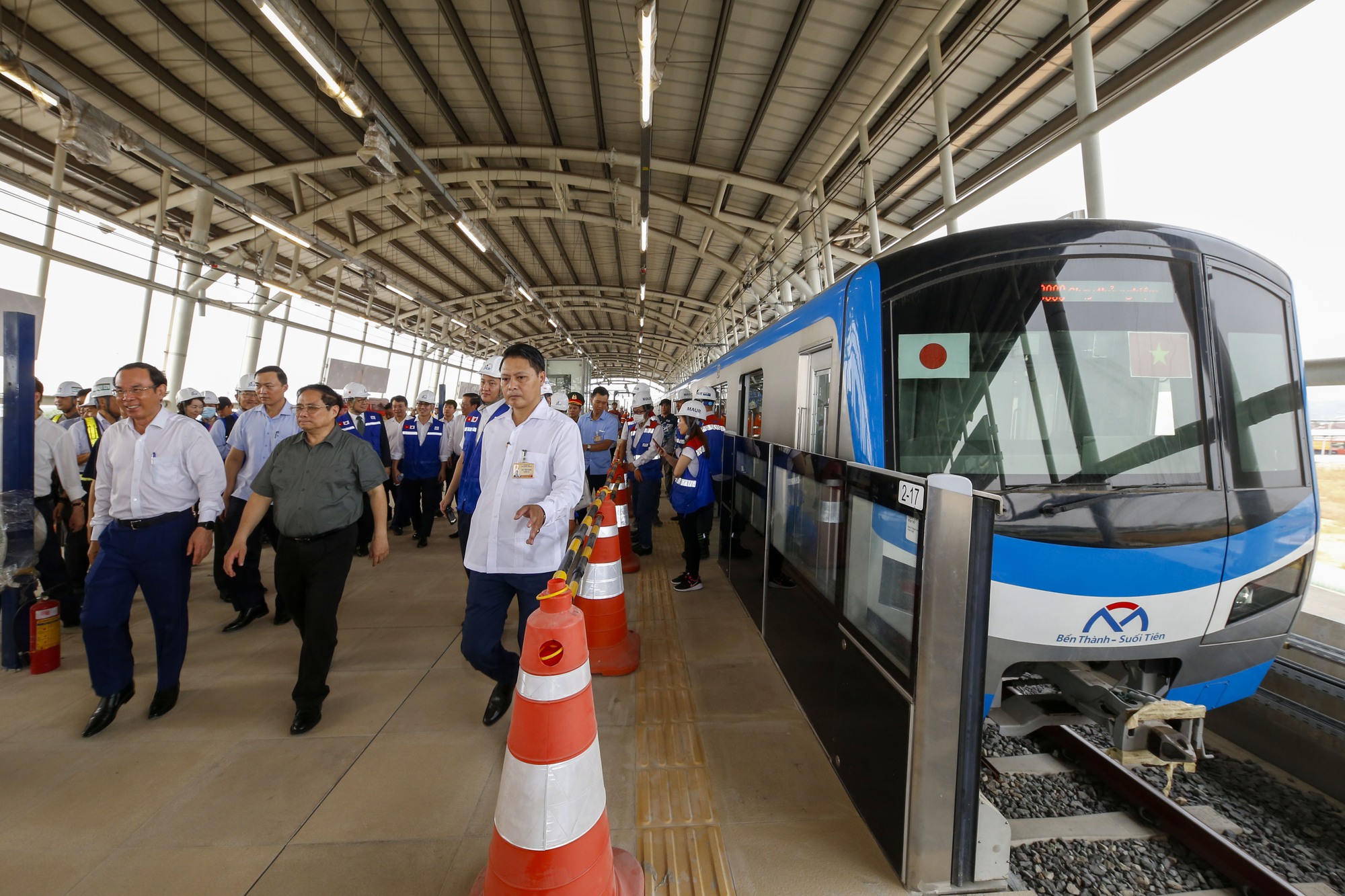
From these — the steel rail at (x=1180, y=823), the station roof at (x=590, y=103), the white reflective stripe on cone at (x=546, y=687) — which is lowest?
the steel rail at (x=1180, y=823)

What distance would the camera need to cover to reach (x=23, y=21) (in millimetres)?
7961

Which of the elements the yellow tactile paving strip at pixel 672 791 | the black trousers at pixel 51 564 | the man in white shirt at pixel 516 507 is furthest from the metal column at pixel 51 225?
the yellow tactile paving strip at pixel 672 791

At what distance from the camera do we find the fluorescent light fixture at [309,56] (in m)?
5.67

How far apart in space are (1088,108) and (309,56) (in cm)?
873

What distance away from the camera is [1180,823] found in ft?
7.61

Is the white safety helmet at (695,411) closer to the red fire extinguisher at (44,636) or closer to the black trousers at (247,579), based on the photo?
the black trousers at (247,579)

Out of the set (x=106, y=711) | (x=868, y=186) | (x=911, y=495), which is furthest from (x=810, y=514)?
(x=868, y=186)

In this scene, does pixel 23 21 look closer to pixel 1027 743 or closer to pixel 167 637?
pixel 167 637

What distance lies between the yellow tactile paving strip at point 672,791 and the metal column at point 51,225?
13263 mm

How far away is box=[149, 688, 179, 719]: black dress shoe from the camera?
3182 millimetres

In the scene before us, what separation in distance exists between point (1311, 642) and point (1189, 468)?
1910 mm

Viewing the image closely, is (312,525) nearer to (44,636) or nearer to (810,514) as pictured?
(44,636)

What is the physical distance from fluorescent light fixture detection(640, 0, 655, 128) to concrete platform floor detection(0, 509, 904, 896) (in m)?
6.42

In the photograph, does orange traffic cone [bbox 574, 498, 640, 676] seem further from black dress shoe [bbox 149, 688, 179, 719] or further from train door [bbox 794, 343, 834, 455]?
black dress shoe [bbox 149, 688, 179, 719]
